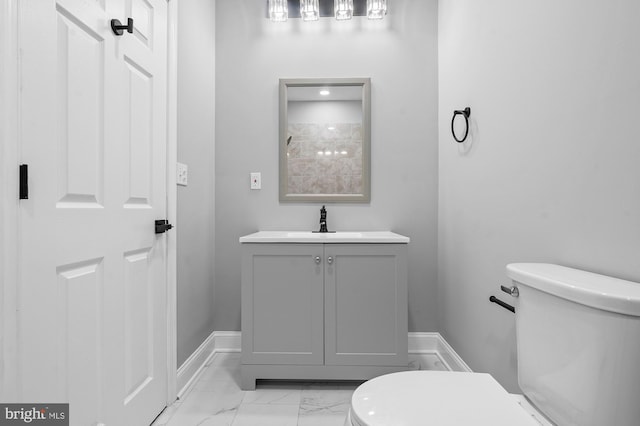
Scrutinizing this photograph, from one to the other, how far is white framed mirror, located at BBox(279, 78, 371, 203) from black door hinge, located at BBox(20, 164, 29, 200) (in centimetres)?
143

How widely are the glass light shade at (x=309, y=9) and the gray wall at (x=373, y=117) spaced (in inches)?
2.6

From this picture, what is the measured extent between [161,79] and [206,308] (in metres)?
1.33

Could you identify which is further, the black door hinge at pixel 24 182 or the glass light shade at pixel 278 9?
the glass light shade at pixel 278 9

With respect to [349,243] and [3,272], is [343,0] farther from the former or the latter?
[3,272]

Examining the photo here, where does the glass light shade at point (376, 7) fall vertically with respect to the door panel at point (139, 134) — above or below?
above

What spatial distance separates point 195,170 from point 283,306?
912mm

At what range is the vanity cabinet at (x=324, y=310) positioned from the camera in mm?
1707

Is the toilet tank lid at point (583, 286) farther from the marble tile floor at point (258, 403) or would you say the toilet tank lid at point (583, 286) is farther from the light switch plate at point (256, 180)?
the light switch plate at point (256, 180)

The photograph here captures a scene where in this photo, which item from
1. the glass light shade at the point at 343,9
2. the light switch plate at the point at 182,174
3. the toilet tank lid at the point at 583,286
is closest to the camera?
the toilet tank lid at the point at 583,286

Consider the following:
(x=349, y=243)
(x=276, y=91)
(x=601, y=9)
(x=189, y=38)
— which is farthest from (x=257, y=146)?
(x=601, y=9)

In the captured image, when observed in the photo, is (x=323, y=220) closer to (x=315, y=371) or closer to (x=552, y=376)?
(x=315, y=371)

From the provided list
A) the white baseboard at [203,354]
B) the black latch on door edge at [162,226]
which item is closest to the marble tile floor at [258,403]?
the white baseboard at [203,354]

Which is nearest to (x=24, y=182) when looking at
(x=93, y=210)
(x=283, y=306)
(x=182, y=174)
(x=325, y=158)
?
(x=93, y=210)

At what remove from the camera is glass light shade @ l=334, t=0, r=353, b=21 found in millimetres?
2086
